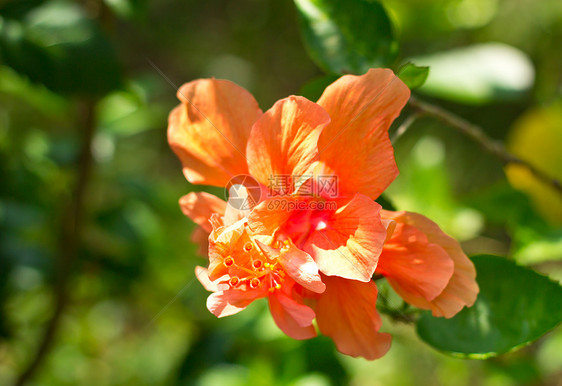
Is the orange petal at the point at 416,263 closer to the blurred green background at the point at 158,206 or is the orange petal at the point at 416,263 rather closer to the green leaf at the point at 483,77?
the blurred green background at the point at 158,206

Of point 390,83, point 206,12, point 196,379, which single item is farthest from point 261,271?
point 206,12

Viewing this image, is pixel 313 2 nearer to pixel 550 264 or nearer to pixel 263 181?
pixel 263 181

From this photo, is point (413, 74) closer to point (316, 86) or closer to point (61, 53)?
point (316, 86)

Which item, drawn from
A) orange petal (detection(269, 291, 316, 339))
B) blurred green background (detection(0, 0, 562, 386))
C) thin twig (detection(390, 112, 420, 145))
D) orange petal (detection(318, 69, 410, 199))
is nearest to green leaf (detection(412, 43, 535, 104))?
blurred green background (detection(0, 0, 562, 386))

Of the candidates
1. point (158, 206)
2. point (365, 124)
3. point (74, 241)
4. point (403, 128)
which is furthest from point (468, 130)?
point (158, 206)

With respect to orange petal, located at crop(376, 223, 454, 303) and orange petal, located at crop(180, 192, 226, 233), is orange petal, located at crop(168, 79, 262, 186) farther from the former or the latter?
orange petal, located at crop(376, 223, 454, 303)

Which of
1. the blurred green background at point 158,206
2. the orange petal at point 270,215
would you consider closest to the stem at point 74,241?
the blurred green background at point 158,206
